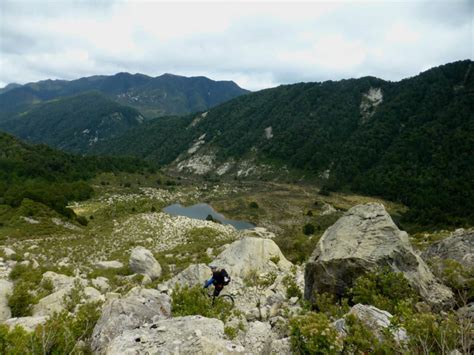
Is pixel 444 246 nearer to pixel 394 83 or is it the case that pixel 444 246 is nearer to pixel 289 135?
pixel 289 135

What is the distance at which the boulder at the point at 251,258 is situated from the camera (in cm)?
1684

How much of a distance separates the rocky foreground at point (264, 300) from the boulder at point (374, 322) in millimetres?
23

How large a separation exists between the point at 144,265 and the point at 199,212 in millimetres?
42736

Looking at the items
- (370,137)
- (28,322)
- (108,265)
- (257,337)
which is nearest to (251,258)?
(257,337)

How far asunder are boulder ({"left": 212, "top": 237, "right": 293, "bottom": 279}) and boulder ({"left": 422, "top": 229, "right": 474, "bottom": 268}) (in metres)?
7.41

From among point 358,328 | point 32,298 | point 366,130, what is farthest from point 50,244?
point 366,130

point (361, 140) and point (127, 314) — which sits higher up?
point (361, 140)

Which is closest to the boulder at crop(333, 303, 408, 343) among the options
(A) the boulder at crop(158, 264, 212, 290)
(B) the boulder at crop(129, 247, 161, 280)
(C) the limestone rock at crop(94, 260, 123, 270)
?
(A) the boulder at crop(158, 264, 212, 290)

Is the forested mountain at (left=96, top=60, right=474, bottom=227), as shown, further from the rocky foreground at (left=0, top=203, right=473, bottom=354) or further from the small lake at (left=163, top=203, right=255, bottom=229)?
the rocky foreground at (left=0, top=203, right=473, bottom=354)

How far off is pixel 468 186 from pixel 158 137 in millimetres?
170928

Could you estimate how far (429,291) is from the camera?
987cm

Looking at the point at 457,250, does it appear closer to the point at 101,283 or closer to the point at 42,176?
the point at 101,283

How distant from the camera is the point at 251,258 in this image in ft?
57.6

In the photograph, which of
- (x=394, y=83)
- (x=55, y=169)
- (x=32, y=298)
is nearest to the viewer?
(x=32, y=298)
